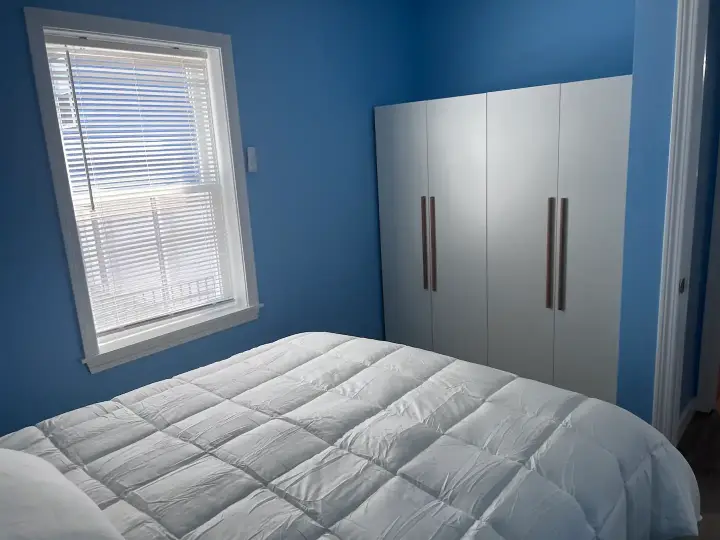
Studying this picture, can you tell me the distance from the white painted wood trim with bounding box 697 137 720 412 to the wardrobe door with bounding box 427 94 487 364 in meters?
1.09

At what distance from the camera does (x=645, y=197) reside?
81.2 inches

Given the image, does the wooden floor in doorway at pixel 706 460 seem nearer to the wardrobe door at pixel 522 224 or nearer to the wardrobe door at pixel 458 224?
the wardrobe door at pixel 522 224

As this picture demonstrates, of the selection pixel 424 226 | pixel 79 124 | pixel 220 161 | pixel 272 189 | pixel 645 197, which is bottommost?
pixel 424 226

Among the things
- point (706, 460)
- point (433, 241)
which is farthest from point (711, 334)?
point (433, 241)

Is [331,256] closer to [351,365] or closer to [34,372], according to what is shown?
[351,365]

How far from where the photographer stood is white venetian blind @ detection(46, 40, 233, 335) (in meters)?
2.21

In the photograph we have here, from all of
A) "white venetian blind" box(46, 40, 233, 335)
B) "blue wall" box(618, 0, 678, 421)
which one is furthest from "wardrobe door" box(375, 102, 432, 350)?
"blue wall" box(618, 0, 678, 421)

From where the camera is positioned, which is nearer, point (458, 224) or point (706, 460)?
point (706, 460)

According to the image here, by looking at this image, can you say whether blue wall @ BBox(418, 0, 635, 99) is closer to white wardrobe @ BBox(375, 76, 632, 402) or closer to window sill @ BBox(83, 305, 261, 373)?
white wardrobe @ BBox(375, 76, 632, 402)

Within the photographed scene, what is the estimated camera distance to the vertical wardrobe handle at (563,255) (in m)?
2.54

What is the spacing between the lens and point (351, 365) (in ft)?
6.40

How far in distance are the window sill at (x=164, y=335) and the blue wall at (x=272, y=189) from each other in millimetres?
47

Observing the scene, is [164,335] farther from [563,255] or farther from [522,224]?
[563,255]

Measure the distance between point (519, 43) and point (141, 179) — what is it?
7.20ft
